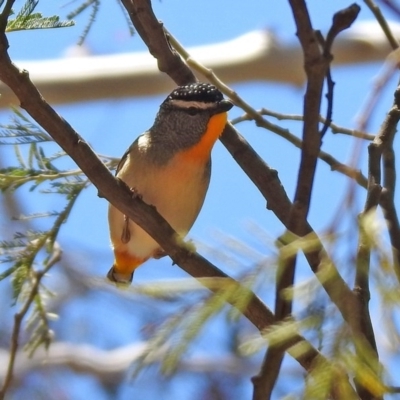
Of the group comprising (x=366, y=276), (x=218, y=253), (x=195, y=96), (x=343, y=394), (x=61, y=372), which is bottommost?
(x=61, y=372)

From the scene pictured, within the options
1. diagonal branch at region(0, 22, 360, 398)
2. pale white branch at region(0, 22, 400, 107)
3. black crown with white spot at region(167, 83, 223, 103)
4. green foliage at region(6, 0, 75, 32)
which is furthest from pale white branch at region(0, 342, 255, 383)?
green foliage at region(6, 0, 75, 32)

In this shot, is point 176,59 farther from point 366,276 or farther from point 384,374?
point 384,374

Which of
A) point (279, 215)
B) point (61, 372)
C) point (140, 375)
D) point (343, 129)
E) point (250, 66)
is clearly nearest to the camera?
point (140, 375)

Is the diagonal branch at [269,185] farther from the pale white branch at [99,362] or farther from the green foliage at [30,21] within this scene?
the pale white branch at [99,362]

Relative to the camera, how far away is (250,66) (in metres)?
5.91

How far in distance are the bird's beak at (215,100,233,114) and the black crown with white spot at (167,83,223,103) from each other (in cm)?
4

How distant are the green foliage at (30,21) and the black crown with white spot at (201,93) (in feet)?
3.65

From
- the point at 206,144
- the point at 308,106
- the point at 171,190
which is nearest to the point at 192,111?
the point at 206,144

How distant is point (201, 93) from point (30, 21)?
1.24m

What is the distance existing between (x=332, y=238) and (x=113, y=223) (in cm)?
215

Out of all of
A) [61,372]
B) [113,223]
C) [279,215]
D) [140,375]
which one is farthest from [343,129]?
[61,372]

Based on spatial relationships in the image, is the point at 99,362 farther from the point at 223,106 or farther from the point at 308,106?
the point at 308,106

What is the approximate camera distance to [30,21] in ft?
7.52

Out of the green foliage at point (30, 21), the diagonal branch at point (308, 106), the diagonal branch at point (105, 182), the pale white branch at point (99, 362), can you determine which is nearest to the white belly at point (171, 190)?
the diagonal branch at point (105, 182)
